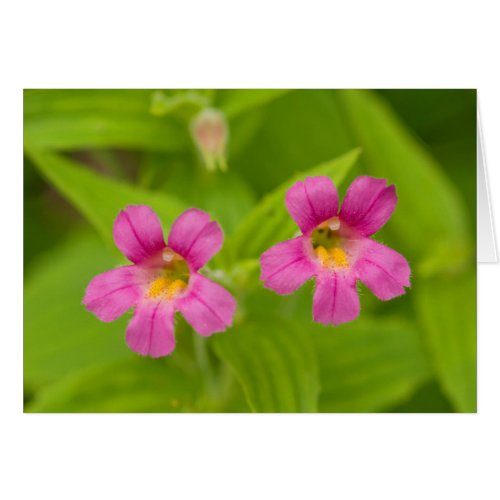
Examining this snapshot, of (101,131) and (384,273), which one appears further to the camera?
(101,131)

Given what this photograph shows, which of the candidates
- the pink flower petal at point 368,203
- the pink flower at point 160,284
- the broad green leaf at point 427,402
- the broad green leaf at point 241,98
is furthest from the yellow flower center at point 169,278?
the broad green leaf at point 427,402

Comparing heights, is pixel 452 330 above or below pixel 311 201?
below

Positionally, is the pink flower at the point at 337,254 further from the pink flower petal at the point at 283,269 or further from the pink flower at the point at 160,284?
the pink flower at the point at 160,284

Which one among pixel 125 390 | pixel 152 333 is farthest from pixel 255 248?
pixel 125 390

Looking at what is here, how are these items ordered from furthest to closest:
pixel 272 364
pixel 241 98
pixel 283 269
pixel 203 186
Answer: pixel 203 186, pixel 241 98, pixel 272 364, pixel 283 269

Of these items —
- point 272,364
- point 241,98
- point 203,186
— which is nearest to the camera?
point 272,364

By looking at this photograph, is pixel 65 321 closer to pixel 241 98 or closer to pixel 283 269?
pixel 241 98
